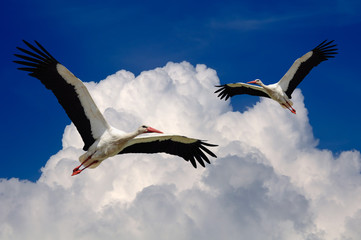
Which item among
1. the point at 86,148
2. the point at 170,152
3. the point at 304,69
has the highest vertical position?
the point at 304,69

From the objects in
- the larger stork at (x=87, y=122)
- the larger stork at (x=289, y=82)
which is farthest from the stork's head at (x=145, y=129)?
the larger stork at (x=289, y=82)

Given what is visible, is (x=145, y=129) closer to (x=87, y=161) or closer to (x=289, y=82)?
(x=87, y=161)

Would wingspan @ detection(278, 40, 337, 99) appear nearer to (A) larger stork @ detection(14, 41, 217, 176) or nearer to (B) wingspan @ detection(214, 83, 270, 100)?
(B) wingspan @ detection(214, 83, 270, 100)

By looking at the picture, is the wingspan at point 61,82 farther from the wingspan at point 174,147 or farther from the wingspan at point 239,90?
the wingspan at point 239,90

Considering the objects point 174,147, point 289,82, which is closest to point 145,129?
point 174,147

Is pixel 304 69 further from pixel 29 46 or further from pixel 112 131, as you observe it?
pixel 29 46

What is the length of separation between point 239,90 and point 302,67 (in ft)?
12.6

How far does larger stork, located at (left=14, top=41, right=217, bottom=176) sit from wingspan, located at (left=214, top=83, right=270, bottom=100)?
10018 millimetres

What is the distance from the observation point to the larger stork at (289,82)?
2753 cm

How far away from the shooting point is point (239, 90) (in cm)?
2947

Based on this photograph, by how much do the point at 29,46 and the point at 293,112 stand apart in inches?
625

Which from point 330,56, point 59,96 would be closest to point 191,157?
point 59,96

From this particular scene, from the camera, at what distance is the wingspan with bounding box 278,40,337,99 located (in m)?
27.8

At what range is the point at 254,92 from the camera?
28.9 metres
